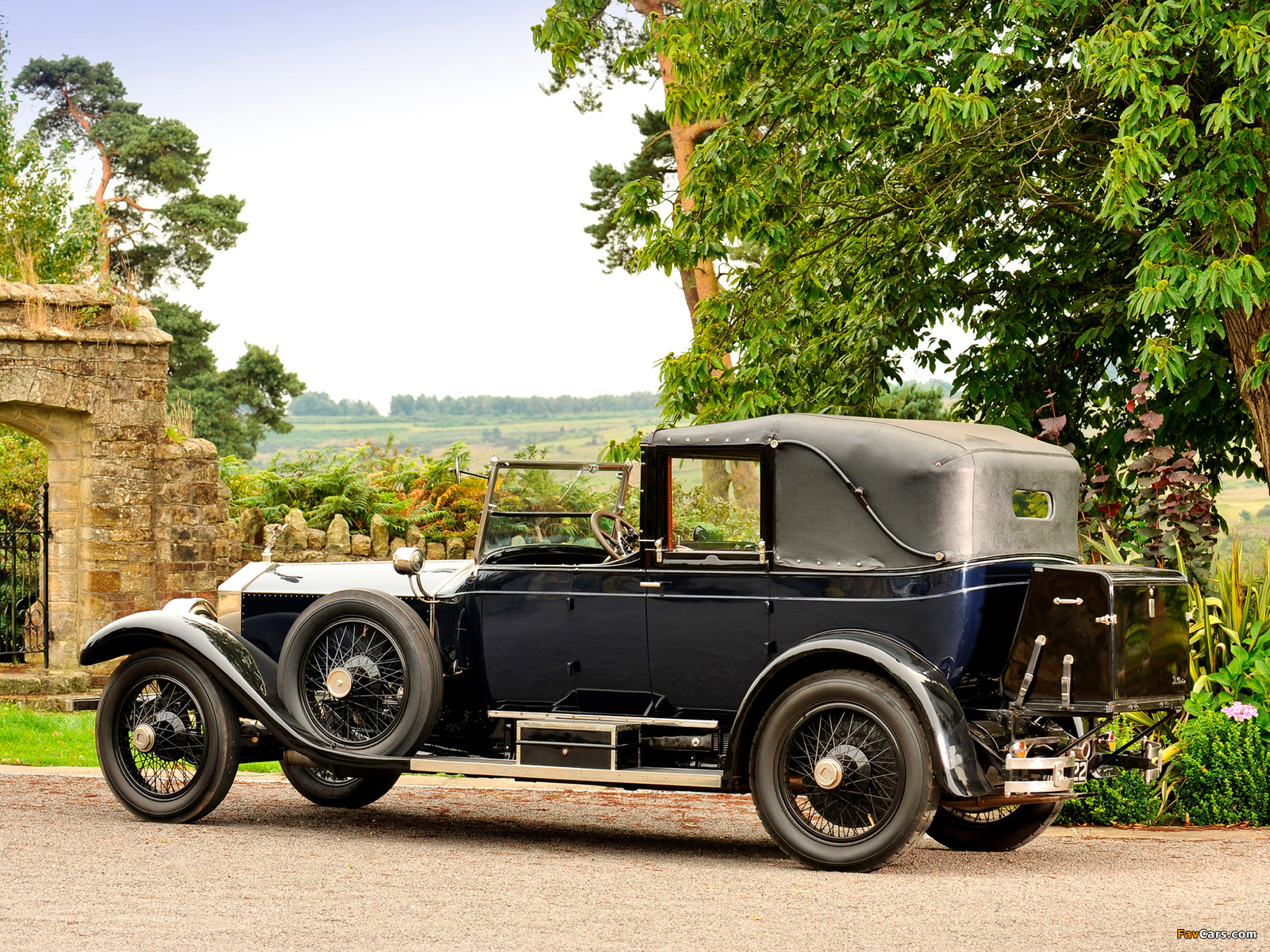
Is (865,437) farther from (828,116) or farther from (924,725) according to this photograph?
(828,116)

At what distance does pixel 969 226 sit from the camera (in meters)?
11.7

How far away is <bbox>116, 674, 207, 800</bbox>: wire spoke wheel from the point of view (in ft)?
24.4

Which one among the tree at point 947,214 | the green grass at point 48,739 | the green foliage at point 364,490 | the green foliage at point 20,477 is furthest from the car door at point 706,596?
the green foliage at point 20,477

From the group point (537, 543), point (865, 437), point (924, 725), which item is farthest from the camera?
point (537, 543)

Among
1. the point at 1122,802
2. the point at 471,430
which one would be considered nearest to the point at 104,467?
the point at 1122,802

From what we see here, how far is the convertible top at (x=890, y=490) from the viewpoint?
6.25m

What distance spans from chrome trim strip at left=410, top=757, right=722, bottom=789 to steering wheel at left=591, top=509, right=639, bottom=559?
1.21m

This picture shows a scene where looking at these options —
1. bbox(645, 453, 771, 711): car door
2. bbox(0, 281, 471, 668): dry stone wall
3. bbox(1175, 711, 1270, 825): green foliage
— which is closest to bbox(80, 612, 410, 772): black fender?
bbox(645, 453, 771, 711): car door

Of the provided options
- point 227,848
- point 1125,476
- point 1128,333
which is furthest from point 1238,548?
point 227,848

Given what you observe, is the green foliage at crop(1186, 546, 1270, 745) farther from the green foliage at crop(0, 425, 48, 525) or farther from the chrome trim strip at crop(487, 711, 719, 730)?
the green foliage at crop(0, 425, 48, 525)

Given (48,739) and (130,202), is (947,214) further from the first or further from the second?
(130,202)

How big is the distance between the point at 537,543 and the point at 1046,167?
228 inches

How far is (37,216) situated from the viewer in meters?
20.0

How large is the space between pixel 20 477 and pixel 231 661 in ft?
40.3
